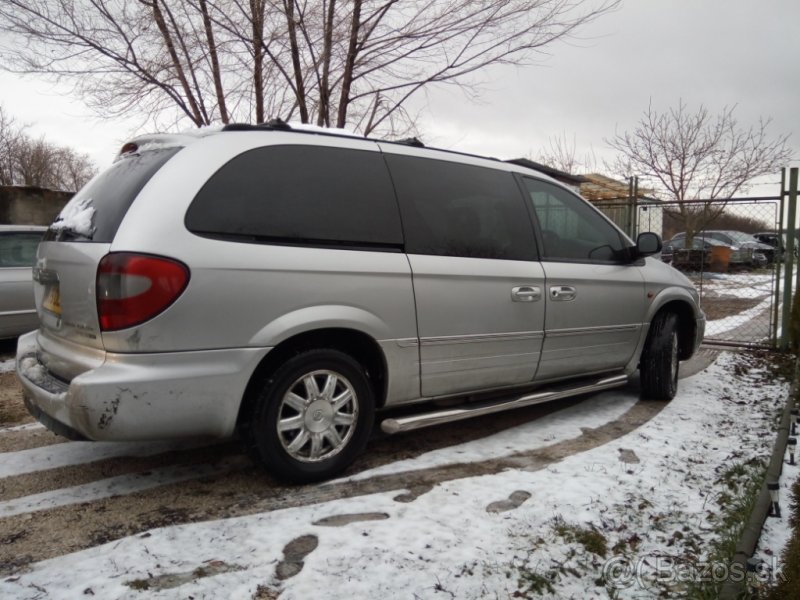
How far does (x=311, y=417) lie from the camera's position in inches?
114

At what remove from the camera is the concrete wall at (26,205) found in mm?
10797

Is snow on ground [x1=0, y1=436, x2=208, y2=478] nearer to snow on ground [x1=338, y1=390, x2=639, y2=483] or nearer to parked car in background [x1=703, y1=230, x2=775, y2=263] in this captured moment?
snow on ground [x1=338, y1=390, x2=639, y2=483]

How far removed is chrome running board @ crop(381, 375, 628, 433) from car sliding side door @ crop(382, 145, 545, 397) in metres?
0.11

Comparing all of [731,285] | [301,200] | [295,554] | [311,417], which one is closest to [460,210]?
[301,200]

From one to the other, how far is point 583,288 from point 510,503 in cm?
178

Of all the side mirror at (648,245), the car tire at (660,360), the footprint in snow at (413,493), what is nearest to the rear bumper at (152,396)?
the footprint in snow at (413,493)

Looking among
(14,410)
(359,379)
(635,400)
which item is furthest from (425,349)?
(14,410)

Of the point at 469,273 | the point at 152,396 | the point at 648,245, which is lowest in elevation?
the point at 152,396

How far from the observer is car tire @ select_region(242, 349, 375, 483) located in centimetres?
276

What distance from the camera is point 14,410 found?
4.36m

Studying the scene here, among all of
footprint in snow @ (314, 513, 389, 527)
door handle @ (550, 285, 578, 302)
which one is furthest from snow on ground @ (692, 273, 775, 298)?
footprint in snow @ (314, 513, 389, 527)

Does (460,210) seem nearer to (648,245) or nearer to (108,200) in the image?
(648,245)

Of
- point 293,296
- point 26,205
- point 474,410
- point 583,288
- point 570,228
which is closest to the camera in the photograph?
point 293,296

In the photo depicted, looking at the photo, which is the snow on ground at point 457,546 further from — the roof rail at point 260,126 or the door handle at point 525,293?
the roof rail at point 260,126
